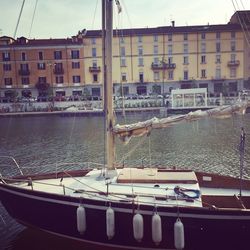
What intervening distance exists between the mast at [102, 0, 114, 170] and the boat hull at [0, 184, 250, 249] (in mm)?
2864

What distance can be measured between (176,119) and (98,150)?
1814 centimetres

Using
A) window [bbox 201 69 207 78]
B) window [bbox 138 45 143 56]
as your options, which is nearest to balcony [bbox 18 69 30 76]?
window [bbox 138 45 143 56]

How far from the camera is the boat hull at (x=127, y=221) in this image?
1084cm

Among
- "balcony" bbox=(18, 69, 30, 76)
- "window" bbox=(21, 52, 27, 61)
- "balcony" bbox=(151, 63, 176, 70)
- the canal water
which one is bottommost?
the canal water

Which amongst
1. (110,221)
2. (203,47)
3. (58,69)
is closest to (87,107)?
(58,69)

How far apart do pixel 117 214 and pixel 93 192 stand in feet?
4.33

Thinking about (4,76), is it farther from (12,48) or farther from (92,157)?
(92,157)

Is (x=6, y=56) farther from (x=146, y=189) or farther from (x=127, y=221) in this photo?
(x=127, y=221)

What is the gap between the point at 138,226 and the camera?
428 inches

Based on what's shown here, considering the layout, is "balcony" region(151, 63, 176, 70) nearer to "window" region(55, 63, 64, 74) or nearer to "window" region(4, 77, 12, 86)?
"window" region(55, 63, 64, 74)

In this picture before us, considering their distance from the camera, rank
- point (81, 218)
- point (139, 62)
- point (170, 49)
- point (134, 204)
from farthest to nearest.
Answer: point (139, 62)
point (170, 49)
point (81, 218)
point (134, 204)

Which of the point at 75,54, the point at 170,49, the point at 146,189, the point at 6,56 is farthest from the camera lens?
the point at 6,56

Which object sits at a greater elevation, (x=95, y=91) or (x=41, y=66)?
(x=41, y=66)

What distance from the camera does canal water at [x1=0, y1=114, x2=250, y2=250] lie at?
14609 mm
